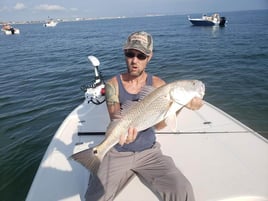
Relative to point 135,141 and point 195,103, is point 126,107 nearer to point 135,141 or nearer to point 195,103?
point 135,141

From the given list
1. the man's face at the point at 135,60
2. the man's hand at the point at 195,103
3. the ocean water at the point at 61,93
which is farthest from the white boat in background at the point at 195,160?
the ocean water at the point at 61,93

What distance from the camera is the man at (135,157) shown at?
3.05 m

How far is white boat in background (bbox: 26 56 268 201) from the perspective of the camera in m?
3.21

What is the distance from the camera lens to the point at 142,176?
134 inches

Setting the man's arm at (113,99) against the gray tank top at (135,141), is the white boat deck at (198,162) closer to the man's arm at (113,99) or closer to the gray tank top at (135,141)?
the gray tank top at (135,141)

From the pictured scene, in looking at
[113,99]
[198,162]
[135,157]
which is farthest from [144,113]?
[198,162]

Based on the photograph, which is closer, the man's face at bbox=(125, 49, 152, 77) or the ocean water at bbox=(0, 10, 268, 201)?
the man's face at bbox=(125, 49, 152, 77)

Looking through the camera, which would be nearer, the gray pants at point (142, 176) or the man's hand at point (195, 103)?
the gray pants at point (142, 176)

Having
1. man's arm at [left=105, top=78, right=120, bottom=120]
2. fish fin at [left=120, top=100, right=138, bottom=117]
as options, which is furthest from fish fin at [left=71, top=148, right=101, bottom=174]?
man's arm at [left=105, top=78, right=120, bottom=120]

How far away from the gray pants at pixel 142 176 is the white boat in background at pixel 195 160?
0.13m

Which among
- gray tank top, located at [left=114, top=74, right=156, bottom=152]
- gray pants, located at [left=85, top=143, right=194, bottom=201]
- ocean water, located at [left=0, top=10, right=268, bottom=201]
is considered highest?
gray tank top, located at [left=114, top=74, right=156, bottom=152]

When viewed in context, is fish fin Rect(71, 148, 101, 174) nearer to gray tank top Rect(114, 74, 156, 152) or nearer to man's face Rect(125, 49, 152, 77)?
gray tank top Rect(114, 74, 156, 152)

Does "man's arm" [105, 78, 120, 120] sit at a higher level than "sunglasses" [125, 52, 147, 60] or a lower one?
lower

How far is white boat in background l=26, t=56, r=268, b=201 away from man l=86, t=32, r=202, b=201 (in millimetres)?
162
